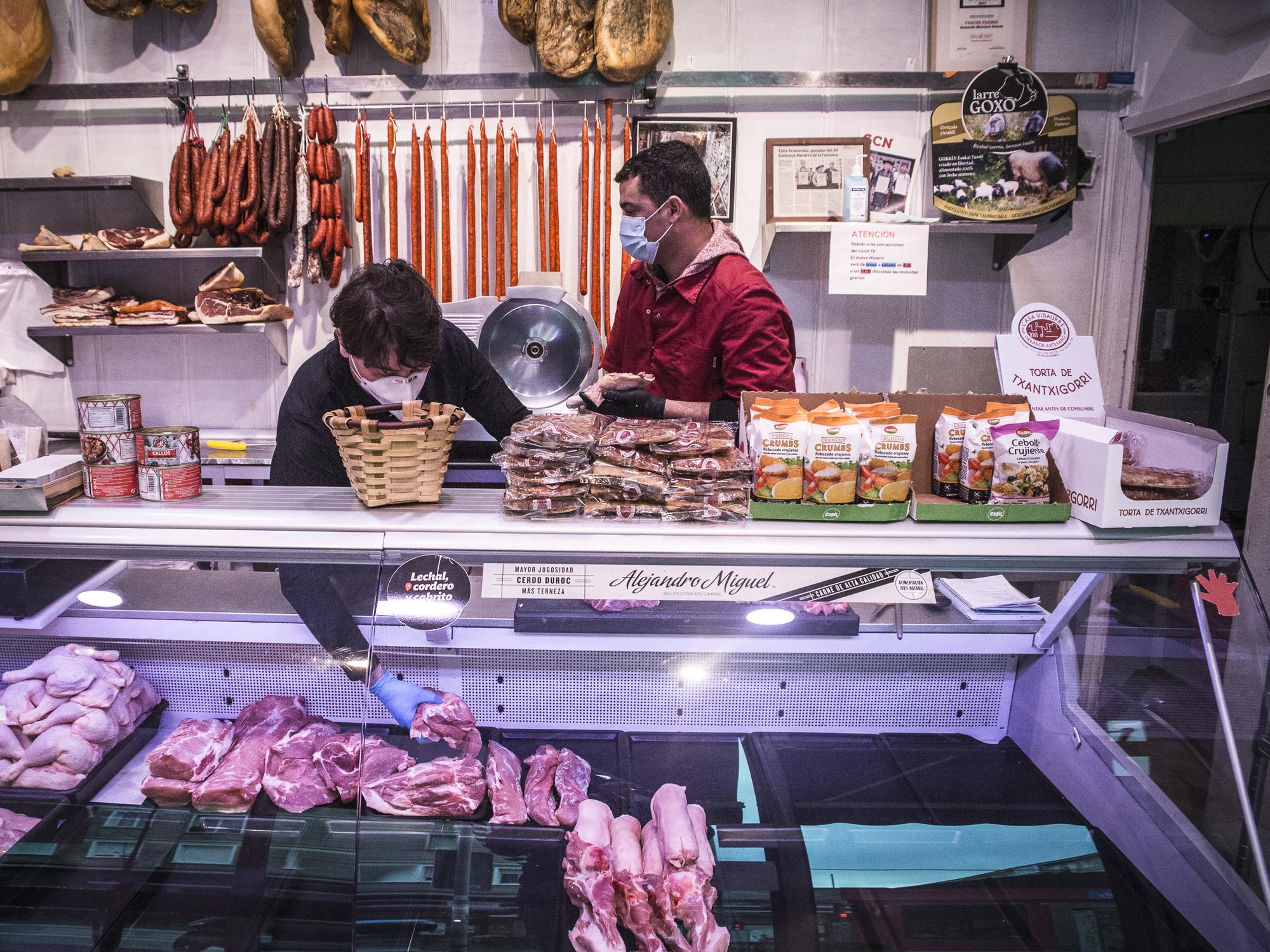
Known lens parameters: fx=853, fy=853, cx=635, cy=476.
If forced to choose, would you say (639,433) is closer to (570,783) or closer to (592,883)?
(570,783)

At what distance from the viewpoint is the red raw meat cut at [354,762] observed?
190 cm

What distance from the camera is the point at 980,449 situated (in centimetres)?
174

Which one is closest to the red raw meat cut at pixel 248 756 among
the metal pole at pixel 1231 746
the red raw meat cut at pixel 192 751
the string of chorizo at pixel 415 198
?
the red raw meat cut at pixel 192 751

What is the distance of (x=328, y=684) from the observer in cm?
208

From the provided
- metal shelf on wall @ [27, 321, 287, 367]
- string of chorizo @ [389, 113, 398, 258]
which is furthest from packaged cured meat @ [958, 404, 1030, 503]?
metal shelf on wall @ [27, 321, 287, 367]

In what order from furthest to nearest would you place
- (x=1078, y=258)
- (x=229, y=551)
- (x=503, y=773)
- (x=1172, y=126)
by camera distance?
(x=1078, y=258) → (x=1172, y=126) → (x=503, y=773) → (x=229, y=551)

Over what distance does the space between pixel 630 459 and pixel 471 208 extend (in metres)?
3.07

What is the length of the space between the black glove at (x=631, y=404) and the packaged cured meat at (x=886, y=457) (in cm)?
91

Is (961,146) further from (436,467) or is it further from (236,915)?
(236,915)

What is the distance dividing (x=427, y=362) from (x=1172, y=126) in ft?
13.2

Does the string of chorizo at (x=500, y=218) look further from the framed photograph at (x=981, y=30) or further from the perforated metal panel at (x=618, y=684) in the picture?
the perforated metal panel at (x=618, y=684)

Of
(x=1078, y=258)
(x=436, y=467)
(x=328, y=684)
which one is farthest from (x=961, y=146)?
(x=328, y=684)

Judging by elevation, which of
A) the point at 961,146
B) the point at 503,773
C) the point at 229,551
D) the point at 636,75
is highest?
the point at 636,75

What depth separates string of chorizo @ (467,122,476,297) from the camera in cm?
435
